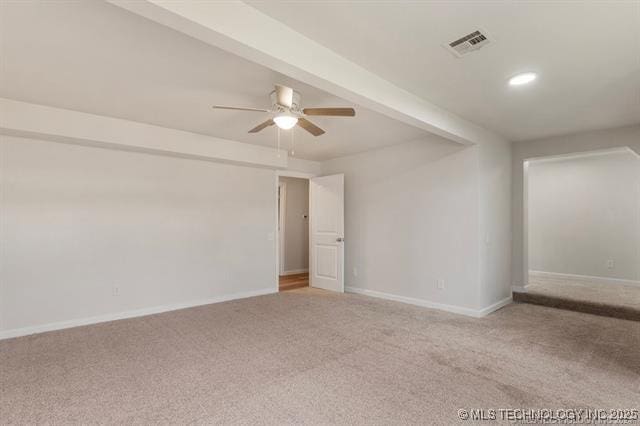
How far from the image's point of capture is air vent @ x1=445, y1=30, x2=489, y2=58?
209 centimetres

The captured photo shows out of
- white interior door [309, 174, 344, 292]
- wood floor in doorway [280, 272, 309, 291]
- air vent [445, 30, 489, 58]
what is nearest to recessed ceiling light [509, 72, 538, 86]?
air vent [445, 30, 489, 58]

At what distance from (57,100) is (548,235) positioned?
8293mm

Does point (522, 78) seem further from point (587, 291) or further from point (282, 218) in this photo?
point (282, 218)

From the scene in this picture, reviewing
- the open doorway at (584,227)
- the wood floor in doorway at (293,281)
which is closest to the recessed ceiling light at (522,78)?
the open doorway at (584,227)

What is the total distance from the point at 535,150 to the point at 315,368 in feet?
15.2

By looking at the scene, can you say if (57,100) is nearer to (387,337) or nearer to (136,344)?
(136,344)

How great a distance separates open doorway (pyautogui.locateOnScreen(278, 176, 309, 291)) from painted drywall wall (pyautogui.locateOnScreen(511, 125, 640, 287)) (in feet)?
14.2

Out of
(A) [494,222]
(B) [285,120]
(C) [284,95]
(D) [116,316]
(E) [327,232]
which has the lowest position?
(D) [116,316]

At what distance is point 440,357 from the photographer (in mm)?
2846

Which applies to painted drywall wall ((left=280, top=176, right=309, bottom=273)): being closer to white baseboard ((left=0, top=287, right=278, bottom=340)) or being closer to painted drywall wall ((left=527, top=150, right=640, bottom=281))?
white baseboard ((left=0, top=287, right=278, bottom=340))

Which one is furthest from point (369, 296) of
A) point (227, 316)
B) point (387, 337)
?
point (227, 316)

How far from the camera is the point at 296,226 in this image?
7.94 meters

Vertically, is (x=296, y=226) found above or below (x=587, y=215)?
below

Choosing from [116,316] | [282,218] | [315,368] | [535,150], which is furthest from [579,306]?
[116,316]
